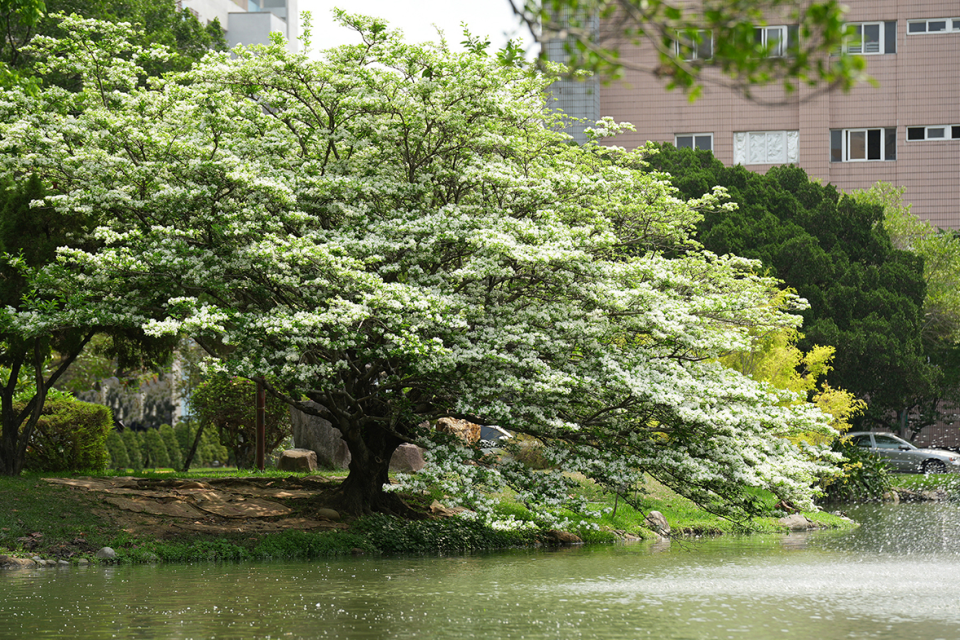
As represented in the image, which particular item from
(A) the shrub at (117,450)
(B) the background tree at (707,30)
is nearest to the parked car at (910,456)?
(A) the shrub at (117,450)

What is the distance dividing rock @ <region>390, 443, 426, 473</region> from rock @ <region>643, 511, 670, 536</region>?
224 inches

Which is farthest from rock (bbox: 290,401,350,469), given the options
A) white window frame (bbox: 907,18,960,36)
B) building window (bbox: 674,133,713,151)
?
white window frame (bbox: 907,18,960,36)

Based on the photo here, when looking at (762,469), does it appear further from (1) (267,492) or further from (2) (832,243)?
(2) (832,243)

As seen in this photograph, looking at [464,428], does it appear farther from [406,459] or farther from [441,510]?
[441,510]

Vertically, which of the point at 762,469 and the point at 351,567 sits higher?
the point at 762,469

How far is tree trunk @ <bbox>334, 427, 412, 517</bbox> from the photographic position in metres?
16.6

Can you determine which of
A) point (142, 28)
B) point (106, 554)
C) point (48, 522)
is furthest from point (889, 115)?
point (48, 522)

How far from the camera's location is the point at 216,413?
24438 mm

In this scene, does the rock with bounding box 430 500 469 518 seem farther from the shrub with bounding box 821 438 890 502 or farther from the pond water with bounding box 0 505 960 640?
the shrub with bounding box 821 438 890 502

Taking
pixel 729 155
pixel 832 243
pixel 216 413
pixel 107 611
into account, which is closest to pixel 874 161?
pixel 729 155

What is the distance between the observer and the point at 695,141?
43.7 m

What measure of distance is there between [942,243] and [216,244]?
30.5 meters

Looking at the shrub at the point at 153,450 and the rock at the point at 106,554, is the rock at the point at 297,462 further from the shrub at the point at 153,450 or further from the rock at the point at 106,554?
the rock at the point at 106,554

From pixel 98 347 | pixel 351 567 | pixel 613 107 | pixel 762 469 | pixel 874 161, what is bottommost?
pixel 351 567
